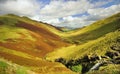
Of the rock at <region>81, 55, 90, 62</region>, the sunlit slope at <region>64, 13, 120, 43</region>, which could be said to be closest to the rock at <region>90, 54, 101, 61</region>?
the rock at <region>81, 55, 90, 62</region>

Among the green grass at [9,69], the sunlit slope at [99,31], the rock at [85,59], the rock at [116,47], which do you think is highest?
the sunlit slope at [99,31]

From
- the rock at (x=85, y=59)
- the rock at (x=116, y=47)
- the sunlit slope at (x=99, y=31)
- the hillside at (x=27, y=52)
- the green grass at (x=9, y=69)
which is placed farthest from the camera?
the sunlit slope at (x=99, y=31)

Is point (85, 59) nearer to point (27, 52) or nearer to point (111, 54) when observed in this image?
point (111, 54)

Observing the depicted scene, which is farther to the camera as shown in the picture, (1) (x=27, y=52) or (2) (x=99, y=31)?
(2) (x=99, y=31)

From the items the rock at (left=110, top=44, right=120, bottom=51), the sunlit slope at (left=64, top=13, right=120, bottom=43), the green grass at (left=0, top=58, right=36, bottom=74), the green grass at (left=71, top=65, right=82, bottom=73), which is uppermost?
the sunlit slope at (left=64, top=13, right=120, bottom=43)

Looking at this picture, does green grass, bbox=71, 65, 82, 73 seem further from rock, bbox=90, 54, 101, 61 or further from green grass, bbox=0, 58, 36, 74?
green grass, bbox=0, 58, 36, 74

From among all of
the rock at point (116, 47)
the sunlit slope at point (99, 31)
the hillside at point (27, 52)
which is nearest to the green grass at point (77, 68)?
the hillside at point (27, 52)

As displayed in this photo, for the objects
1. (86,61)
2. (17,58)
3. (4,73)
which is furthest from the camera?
(17,58)

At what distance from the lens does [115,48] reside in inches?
1895

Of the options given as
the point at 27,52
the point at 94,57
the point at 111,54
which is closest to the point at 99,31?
the point at 27,52

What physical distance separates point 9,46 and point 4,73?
58447 millimetres

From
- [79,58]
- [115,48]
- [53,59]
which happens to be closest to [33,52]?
[53,59]

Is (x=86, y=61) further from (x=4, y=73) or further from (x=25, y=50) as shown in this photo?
(x=4, y=73)

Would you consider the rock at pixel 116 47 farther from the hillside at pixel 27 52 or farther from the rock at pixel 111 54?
the hillside at pixel 27 52
